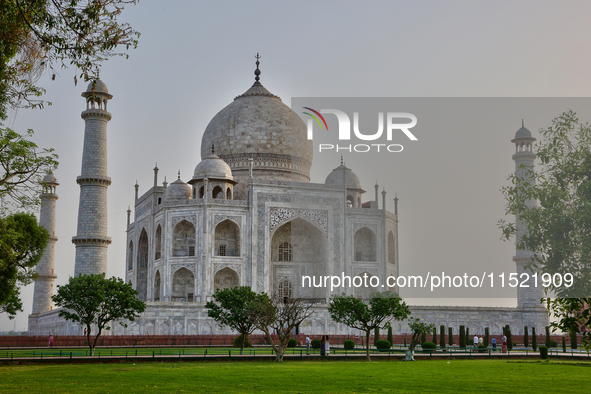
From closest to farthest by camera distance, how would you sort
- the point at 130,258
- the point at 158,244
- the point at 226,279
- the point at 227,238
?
the point at 226,279 < the point at 227,238 < the point at 158,244 < the point at 130,258

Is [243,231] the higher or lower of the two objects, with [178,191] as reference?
lower

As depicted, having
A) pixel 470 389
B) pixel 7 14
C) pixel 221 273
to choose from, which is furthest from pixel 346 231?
pixel 7 14

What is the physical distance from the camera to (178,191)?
3841 centimetres

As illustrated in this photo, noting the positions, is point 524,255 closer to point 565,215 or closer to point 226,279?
point 226,279

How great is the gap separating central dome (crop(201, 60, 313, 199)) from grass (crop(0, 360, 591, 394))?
2328 centimetres

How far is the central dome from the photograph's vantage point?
40344 millimetres

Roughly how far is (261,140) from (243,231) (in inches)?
272

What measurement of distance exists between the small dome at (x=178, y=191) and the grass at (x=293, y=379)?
20.8 m

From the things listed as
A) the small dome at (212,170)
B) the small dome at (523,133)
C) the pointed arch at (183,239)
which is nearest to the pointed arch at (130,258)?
the pointed arch at (183,239)

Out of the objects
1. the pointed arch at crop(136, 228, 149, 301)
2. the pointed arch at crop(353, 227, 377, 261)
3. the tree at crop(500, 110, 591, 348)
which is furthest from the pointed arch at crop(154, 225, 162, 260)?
the tree at crop(500, 110, 591, 348)

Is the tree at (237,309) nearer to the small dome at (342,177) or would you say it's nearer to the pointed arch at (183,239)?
the pointed arch at (183,239)

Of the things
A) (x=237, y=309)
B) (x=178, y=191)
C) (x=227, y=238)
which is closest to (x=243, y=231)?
(x=227, y=238)

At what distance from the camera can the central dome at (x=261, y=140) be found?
40344mm

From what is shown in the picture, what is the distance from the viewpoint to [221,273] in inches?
1416
